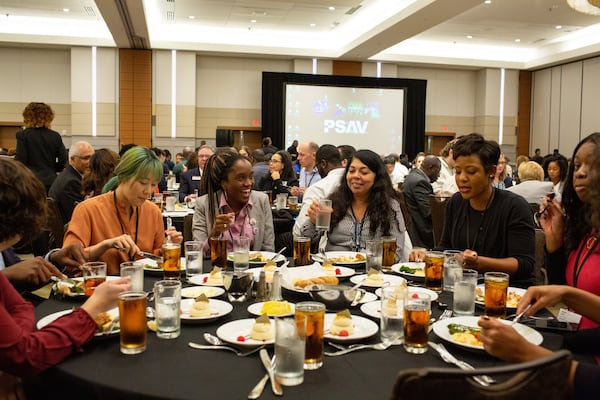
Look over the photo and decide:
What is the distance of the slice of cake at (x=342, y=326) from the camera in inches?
62.3

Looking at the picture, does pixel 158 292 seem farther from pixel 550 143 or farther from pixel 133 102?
pixel 550 143

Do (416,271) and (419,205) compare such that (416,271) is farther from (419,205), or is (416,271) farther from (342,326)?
(419,205)

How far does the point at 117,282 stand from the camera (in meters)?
1.59

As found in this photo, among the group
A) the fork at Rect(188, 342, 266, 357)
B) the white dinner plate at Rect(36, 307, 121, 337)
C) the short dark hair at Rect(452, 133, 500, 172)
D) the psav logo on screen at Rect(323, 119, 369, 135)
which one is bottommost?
the fork at Rect(188, 342, 266, 357)

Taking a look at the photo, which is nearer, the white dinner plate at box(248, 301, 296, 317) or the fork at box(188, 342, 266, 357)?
the fork at box(188, 342, 266, 357)

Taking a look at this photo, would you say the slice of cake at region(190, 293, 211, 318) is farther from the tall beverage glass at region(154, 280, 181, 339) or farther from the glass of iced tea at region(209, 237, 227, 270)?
the glass of iced tea at region(209, 237, 227, 270)

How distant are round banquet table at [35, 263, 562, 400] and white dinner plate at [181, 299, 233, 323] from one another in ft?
0.30

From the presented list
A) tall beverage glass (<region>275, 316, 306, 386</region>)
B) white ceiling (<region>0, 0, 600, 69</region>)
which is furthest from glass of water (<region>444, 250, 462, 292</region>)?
white ceiling (<region>0, 0, 600, 69</region>)

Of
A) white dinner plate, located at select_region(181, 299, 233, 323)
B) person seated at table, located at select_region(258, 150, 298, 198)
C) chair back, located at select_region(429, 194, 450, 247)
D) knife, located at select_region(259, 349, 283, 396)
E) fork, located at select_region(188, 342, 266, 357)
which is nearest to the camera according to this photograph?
knife, located at select_region(259, 349, 283, 396)

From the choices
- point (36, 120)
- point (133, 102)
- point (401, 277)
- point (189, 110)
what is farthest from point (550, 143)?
point (401, 277)

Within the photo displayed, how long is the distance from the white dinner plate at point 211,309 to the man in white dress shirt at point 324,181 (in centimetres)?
135

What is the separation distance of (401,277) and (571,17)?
39.6ft

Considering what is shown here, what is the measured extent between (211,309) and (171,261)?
513 mm

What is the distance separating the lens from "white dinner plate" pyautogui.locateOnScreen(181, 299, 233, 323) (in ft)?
5.57
